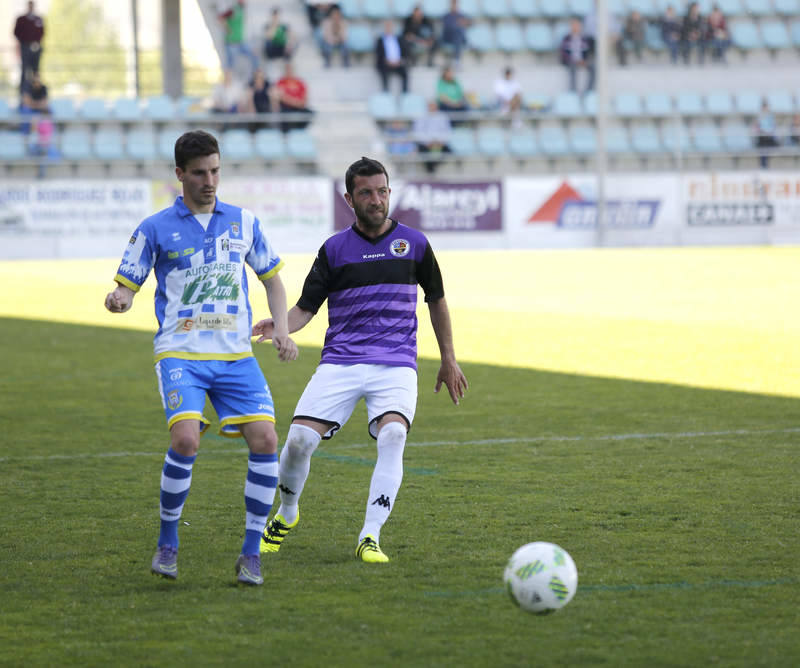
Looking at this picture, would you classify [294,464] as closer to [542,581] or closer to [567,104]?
[542,581]

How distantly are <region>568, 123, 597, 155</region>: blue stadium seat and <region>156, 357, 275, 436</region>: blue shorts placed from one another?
25.8 meters

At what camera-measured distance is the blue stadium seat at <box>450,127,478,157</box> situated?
28.7 m

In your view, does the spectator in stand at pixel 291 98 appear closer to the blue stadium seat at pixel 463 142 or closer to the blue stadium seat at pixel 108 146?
the blue stadium seat at pixel 463 142

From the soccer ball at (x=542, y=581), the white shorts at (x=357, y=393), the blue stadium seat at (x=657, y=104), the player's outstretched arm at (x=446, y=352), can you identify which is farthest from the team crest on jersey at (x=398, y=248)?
the blue stadium seat at (x=657, y=104)

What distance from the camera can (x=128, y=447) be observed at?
807 centimetres

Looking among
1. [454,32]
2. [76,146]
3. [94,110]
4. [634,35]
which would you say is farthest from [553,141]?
[76,146]

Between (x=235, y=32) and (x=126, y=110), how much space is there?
10.0 ft

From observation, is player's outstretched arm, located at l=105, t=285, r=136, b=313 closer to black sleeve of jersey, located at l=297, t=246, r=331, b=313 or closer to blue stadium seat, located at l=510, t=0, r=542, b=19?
black sleeve of jersey, located at l=297, t=246, r=331, b=313

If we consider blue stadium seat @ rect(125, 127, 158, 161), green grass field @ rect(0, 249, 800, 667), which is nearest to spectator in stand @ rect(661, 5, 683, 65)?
blue stadium seat @ rect(125, 127, 158, 161)

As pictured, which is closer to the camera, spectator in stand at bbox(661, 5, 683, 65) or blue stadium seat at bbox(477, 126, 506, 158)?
→ blue stadium seat at bbox(477, 126, 506, 158)

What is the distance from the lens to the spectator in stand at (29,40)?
2802 cm

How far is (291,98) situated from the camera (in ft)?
94.1

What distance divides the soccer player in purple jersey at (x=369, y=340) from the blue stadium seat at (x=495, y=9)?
28980mm

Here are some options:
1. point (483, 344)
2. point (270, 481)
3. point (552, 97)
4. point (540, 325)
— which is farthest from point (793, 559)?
point (552, 97)
